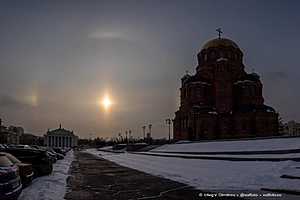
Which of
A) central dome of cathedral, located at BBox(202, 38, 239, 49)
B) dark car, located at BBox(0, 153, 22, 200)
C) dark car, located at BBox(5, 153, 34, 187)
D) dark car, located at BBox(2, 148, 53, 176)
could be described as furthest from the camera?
central dome of cathedral, located at BBox(202, 38, 239, 49)

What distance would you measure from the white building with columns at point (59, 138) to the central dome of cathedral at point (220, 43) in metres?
90.5

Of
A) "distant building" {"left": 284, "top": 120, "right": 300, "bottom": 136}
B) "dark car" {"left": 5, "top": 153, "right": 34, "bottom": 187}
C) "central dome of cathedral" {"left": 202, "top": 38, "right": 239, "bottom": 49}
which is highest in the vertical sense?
"central dome of cathedral" {"left": 202, "top": 38, "right": 239, "bottom": 49}

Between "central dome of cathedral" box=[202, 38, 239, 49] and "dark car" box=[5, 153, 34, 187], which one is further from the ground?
"central dome of cathedral" box=[202, 38, 239, 49]

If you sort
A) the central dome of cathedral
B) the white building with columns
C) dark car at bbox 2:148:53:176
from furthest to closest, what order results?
1. the white building with columns
2. the central dome of cathedral
3. dark car at bbox 2:148:53:176

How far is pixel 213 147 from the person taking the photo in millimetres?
42906

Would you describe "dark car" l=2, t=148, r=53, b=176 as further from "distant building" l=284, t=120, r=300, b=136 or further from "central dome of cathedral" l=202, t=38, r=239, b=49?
"distant building" l=284, t=120, r=300, b=136

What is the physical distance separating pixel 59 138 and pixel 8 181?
144713 millimetres

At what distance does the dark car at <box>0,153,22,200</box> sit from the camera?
7.73 meters

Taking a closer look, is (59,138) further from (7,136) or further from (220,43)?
(220,43)

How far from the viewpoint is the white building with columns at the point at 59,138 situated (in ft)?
472

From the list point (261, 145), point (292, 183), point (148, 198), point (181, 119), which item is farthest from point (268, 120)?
point (148, 198)

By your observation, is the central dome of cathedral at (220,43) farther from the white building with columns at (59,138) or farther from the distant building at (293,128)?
the white building with columns at (59,138)

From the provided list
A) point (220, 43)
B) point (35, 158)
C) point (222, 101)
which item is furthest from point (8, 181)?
point (220, 43)

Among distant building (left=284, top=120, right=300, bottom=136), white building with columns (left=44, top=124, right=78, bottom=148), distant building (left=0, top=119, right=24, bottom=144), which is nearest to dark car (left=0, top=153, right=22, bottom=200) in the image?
distant building (left=0, top=119, right=24, bottom=144)
